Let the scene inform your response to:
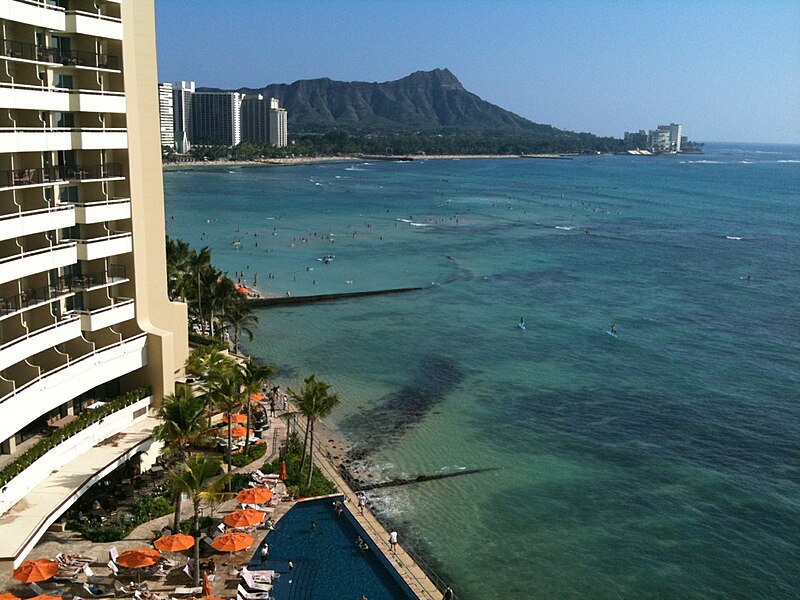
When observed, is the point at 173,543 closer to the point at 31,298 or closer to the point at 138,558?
the point at 138,558

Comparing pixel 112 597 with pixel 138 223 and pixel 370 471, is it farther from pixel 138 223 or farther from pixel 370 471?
pixel 370 471

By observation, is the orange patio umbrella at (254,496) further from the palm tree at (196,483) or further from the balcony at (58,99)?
the balcony at (58,99)

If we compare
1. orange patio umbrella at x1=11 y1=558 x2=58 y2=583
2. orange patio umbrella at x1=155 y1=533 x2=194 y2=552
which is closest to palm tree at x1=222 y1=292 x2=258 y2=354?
orange patio umbrella at x1=155 y1=533 x2=194 y2=552

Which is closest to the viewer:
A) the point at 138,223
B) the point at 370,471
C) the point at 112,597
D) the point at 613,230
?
the point at 112,597

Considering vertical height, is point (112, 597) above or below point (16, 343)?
below

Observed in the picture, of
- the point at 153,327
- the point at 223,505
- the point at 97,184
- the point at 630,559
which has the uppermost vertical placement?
the point at 97,184

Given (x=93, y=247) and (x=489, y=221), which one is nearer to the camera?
(x=93, y=247)

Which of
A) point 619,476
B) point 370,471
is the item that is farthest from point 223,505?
point 619,476
